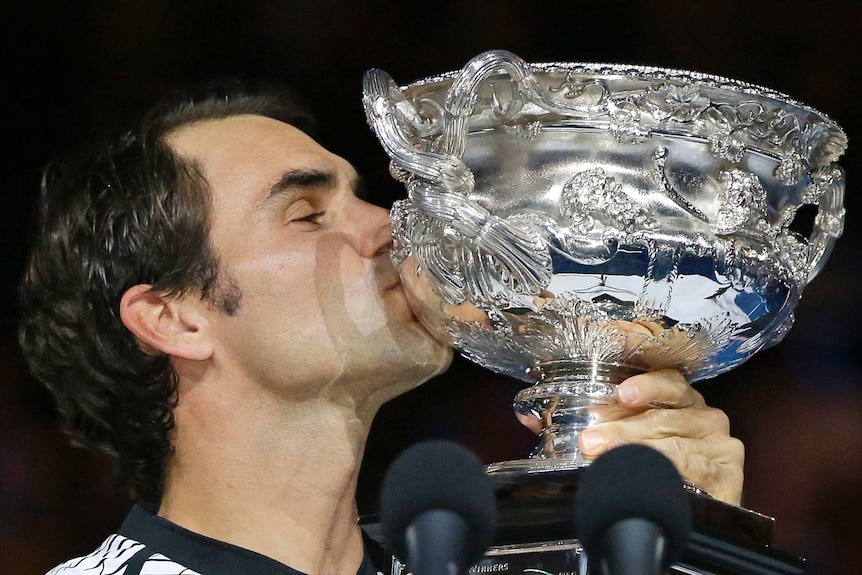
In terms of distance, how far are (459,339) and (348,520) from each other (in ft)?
1.34

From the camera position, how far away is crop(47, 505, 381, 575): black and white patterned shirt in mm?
1625

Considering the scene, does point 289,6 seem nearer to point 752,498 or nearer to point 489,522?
point 752,498

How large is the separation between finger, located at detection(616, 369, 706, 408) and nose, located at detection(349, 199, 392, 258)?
15.4 inches

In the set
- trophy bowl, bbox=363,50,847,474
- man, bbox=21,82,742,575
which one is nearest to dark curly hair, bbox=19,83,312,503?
man, bbox=21,82,742,575

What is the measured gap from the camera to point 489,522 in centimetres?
95

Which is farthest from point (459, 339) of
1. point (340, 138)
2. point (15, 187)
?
point (15, 187)

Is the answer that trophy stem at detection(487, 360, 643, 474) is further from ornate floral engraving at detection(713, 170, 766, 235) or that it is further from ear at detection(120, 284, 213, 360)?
ear at detection(120, 284, 213, 360)

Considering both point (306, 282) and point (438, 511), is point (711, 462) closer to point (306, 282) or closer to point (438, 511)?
point (306, 282)

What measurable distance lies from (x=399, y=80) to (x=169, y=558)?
1156 millimetres

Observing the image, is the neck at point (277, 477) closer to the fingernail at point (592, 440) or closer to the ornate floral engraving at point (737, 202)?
the fingernail at point (592, 440)

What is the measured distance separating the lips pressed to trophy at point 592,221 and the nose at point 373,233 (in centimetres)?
23

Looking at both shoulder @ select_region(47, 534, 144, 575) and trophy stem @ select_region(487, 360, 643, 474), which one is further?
shoulder @ select_region(47, 534, 144, 575)

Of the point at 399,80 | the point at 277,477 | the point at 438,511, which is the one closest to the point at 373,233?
the point at 277,477

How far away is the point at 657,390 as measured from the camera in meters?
1.41
